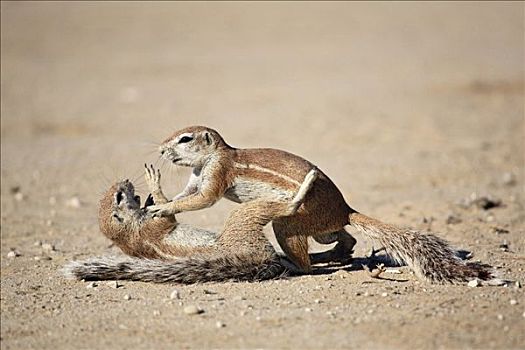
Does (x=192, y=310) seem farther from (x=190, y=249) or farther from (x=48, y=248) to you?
(x=48, y=248)

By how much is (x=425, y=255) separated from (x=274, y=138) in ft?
25.3

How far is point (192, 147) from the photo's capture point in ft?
22.3

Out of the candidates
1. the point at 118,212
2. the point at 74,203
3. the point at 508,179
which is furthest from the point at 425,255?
the point at 74,203

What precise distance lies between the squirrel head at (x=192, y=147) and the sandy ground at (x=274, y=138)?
0.98 ft

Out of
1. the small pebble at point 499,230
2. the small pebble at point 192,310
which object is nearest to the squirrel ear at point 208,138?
the small pebble at point 192,310

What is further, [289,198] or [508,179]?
[508,179]

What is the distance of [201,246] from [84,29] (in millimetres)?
22737

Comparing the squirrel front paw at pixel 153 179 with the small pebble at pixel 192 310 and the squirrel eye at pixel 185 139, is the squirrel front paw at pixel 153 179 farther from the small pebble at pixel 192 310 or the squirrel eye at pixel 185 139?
the small pebble at pixel 192 310

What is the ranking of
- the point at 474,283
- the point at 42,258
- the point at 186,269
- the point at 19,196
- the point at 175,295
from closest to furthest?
the point at 175,295 → the point at 474,283 → the point at 186,269 → the point at 42,258 → the point at 19,196

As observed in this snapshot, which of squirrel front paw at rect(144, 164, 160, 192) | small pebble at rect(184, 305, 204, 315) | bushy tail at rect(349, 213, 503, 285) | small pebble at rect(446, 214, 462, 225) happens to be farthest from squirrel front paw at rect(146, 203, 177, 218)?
small pebble at rect(446, 214, 462, 225)

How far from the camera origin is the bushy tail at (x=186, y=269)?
6.33 m

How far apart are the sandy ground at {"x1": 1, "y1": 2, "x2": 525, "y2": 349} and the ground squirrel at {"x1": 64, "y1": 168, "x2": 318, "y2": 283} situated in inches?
4.5

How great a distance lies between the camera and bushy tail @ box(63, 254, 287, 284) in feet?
20.8

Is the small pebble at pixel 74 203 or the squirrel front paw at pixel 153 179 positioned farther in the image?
the small pebble at pixel 74 203
